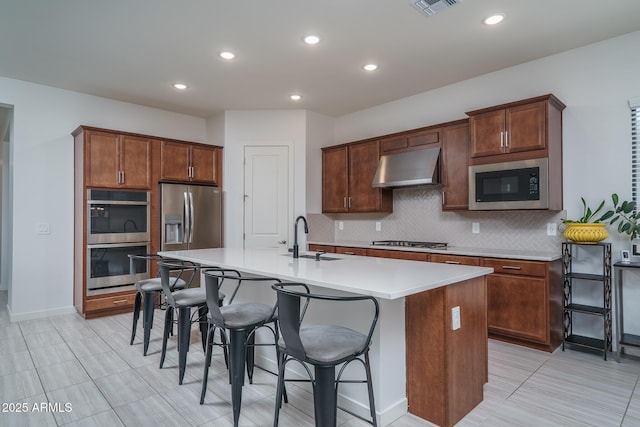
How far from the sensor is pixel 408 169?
14.0 feet

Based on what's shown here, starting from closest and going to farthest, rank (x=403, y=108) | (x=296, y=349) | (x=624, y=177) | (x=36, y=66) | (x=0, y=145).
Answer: (x=296, y=349) < (x=624, y=177) < (x=36, y=66) < (x=403, y=108) < (x=0, y=145)

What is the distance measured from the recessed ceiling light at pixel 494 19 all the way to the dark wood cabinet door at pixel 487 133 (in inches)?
Result: 34.0

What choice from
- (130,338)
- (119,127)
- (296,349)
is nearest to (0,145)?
(119,127)

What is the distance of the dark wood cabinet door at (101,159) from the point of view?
4113 mm

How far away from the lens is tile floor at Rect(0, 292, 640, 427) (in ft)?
6.86

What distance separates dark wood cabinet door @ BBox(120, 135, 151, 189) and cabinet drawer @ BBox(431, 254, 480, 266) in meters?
3.57

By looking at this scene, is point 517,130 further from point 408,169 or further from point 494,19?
point 408,169

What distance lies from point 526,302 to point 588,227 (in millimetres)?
819

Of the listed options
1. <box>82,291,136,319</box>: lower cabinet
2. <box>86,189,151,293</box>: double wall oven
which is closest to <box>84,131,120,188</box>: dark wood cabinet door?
<box>86,189,151,293</box>: double wall oven

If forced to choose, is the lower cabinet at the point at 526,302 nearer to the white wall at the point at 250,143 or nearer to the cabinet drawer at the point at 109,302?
the white wall at the point at 250,143

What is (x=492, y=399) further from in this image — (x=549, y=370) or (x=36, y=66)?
(x=36, y=66)

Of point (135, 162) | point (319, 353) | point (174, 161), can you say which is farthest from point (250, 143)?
point (319, 353)

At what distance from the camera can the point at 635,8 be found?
2725 millimetres

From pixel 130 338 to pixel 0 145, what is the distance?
16.6ft
